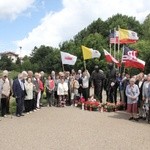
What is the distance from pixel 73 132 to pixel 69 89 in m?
7.87

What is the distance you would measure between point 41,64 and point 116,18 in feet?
89.3

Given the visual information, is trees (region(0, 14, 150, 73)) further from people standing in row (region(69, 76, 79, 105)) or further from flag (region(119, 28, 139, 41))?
people standing in row (region(69, 76, 79, 105))

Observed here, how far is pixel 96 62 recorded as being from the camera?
59.2m

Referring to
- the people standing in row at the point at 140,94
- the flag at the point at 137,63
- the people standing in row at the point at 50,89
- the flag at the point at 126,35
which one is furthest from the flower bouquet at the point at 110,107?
the flag at the point at 126,35

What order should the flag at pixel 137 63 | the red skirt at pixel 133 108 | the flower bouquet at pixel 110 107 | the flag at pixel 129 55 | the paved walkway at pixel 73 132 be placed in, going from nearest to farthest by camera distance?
1. the paved walkway at pixel 73 132
2. the red skirt at pixel 133 108
3. the flower bouquet at pixel 110 107
4. the flag at pixel 137 63
5. the flag at pixel 129 55

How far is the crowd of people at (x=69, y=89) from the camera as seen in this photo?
54.1ft

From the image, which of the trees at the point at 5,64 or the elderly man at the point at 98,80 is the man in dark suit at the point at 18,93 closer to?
the elderly man at the point at 98,80

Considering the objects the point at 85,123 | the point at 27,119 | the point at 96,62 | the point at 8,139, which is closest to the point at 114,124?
the point at 85,123

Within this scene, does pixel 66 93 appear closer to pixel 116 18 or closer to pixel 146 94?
pixel 146 94

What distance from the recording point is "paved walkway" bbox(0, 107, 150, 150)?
11039 millimetres

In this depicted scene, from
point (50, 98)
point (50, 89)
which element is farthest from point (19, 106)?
point (50, 98)

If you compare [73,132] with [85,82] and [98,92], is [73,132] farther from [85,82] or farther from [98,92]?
[98,92]

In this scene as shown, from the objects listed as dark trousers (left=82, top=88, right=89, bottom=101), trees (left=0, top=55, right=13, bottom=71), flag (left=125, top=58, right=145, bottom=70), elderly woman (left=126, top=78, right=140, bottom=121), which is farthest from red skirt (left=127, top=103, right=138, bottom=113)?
trees (left=0, top=55, right=13, bottom=71)

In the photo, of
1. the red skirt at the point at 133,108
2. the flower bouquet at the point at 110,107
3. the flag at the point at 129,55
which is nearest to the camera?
the red skirt at the point at 133,108
